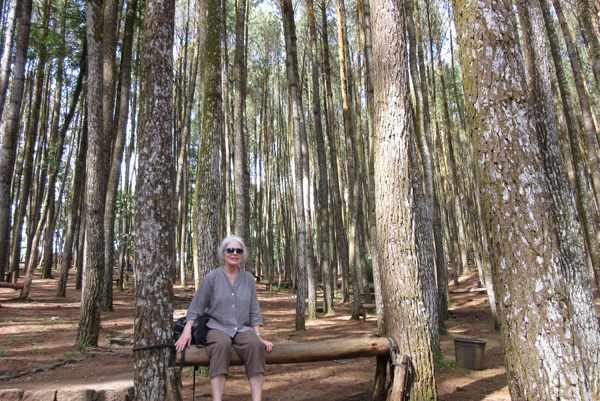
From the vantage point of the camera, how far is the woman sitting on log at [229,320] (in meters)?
2.80

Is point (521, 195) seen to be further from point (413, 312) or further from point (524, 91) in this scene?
point (413, 312)

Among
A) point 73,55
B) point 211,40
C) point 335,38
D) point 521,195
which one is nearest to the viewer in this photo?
point 521,195

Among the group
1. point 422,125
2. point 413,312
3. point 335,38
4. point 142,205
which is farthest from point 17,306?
point 335,38

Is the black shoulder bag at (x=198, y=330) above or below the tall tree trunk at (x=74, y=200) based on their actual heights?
below

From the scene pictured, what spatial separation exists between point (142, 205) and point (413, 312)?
8.78ft

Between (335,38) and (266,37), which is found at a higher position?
(266,37)

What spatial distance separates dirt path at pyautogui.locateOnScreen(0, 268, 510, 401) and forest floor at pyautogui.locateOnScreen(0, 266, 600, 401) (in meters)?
0.01

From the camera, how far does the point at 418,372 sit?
3.29 metres

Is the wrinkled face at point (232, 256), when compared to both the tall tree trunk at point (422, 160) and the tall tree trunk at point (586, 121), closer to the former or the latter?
the tall tree trunk at point (422, 160)

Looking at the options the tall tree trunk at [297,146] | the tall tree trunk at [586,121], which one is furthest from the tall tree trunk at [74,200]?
the tall tree trunk at [586,121]

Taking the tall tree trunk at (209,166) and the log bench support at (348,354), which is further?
the tall tree trunk at (209,166)

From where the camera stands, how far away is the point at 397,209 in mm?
3658

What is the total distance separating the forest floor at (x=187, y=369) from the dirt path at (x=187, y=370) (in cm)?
1

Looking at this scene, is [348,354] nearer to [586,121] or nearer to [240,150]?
[240,150]
